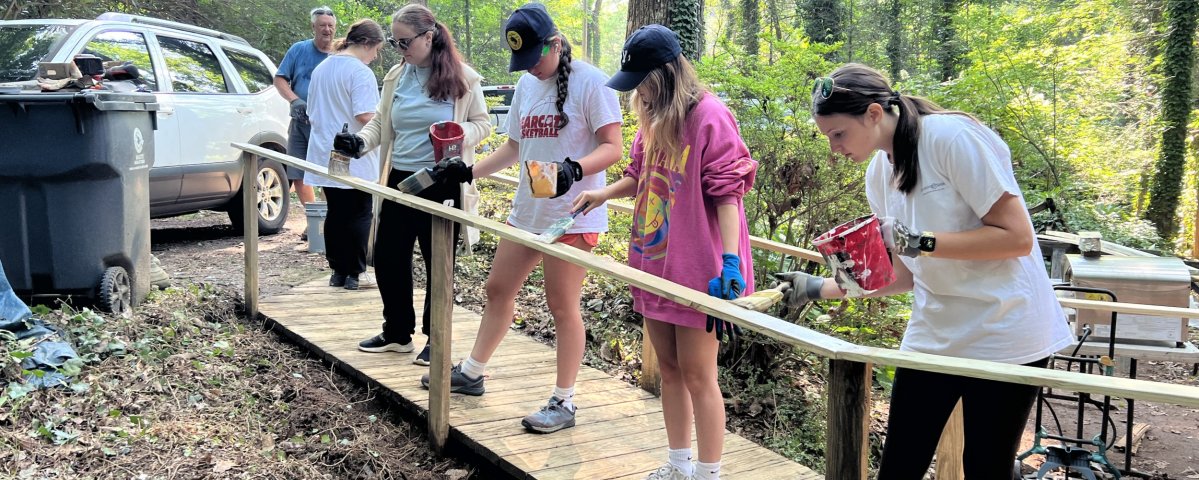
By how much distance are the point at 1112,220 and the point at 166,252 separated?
12.9 meters

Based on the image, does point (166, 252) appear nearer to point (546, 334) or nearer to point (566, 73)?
point (546, 334)

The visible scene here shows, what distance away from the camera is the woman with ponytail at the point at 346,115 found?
18.0ft

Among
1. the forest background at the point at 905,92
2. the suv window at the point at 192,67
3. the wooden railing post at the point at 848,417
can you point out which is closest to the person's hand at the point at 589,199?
the wooden railing post at the point at 848,417

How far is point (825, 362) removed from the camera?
5.77 m

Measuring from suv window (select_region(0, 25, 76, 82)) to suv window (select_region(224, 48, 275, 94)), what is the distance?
1.56 m

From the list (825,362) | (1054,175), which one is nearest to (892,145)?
(825,362)

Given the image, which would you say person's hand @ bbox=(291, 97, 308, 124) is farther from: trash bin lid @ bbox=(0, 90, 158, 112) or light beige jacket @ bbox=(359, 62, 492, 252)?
light beige jacket @ bbox=(359, 62, 492, 252)

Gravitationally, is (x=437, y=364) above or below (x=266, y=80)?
below

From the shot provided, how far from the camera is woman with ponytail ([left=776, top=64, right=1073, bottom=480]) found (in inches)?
80.0

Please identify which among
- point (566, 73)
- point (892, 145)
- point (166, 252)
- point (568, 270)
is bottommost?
point (166, 252)

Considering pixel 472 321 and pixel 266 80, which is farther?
pixel 266 80

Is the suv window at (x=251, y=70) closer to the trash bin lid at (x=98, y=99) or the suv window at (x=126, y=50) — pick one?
the suv window at (x=126, y=50)

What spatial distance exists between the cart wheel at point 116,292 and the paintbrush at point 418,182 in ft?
6.41

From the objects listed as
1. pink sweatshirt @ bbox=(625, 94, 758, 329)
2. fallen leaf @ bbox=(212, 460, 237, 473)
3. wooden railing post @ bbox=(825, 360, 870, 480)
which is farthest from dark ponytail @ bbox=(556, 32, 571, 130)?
fallen leaf @ bbox=(212, 460, 237, 473)
